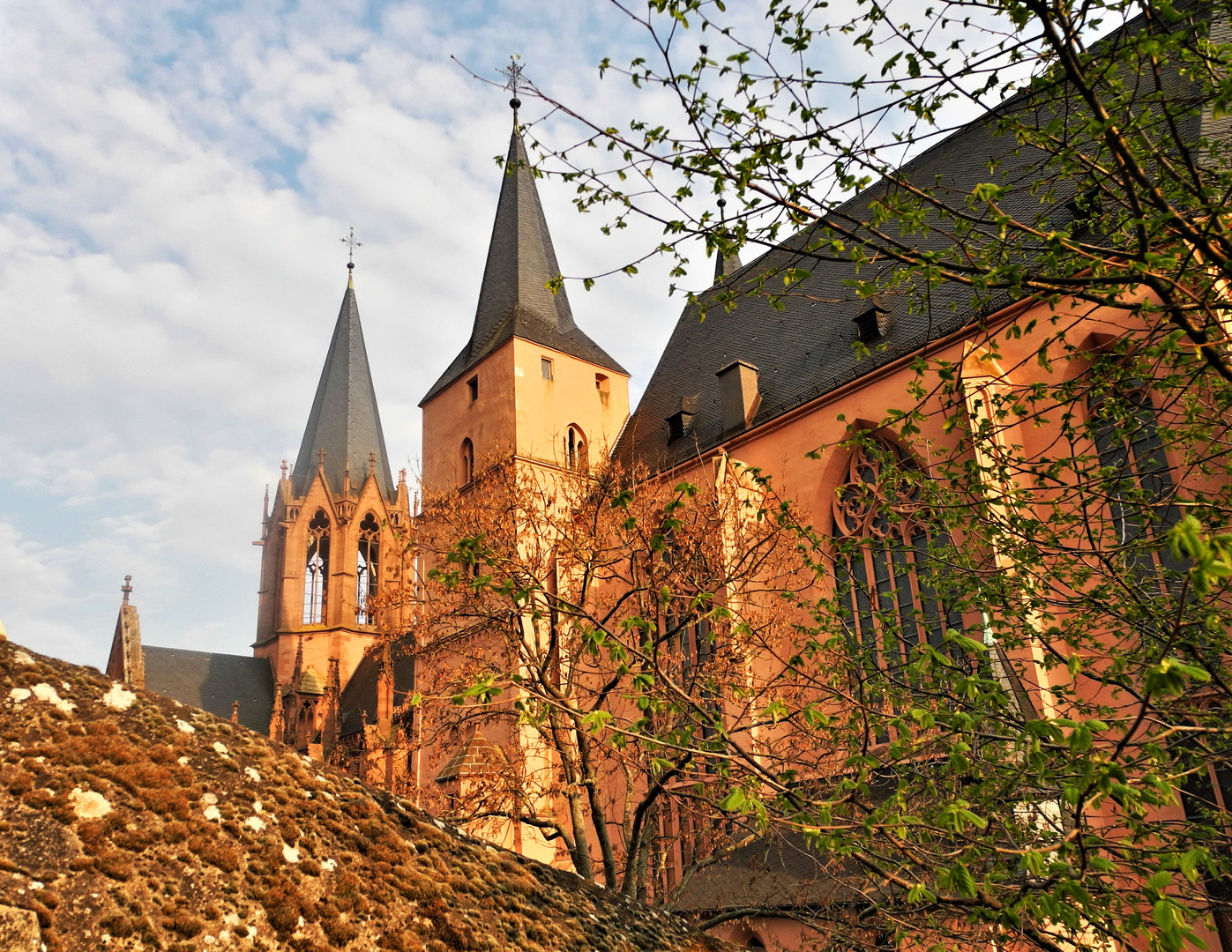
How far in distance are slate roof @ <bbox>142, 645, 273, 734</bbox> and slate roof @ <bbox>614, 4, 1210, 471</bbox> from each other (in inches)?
762

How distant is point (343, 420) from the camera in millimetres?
36969

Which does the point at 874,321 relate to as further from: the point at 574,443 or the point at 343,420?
the point at 343,420

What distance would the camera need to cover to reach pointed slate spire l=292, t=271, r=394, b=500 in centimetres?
3584

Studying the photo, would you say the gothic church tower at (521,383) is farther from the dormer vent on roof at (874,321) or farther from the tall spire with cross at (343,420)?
the tall spire with cross at (343,420)

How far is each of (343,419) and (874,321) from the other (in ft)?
86.1

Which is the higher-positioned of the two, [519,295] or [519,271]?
[519,271]

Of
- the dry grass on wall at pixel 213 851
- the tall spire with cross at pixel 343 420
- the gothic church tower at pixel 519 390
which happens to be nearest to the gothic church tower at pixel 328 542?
the tall spire with cross at pixel 343 420

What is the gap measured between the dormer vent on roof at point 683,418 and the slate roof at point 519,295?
3.27 m

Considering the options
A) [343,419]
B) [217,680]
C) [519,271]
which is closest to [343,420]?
[343,419]

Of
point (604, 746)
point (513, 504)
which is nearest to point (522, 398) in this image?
point (513, 504)

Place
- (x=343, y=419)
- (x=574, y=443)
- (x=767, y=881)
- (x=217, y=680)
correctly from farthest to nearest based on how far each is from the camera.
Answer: (x=343, y=419) < (x=217, y=680) < (x=574, y=443) < (x=767, y=881)

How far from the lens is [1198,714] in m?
3.62

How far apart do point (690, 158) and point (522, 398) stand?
16382 millimetres

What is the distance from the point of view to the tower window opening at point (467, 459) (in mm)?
20859
